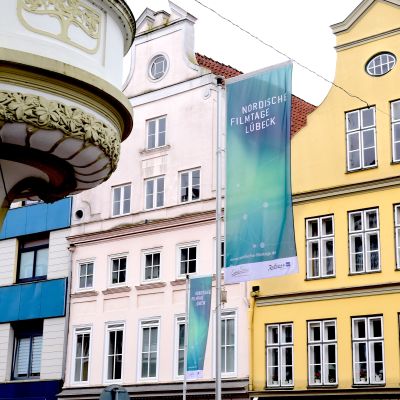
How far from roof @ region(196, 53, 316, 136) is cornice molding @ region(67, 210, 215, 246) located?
15.1ft

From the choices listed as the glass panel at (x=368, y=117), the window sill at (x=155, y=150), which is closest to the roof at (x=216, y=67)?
the window sill at (x=155, y=150)

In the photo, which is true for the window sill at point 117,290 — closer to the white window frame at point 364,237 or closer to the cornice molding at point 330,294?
the cornice molding at point 330,294

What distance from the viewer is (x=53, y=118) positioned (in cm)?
921

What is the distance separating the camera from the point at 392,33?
85.7 ft

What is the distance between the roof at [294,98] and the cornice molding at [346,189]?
184 inches

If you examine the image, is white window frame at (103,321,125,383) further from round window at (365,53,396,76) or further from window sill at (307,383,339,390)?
round window at (365,53,396,76)

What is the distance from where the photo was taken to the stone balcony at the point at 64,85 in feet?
29.7

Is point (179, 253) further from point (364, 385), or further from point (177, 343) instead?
point (364, 385)

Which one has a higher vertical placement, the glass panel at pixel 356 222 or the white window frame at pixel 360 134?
the white window frame at pixel 360 134

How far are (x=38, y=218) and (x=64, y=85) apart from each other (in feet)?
82.9

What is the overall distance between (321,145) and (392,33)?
3671mm

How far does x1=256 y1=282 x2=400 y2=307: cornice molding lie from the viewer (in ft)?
80.3

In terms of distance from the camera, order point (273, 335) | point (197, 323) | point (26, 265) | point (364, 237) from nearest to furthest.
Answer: point (197, 323)
point (364, 237)
point (273, 335)
point (26, 265)

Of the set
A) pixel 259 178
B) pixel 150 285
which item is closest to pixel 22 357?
pixel 150 285
